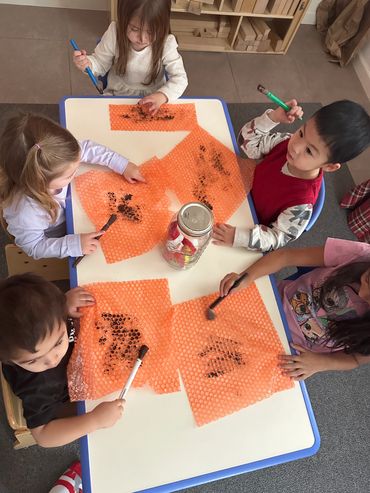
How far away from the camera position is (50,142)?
0.95 m

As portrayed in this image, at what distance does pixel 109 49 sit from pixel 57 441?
1293 millimetres

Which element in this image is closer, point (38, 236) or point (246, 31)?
point (38, 236)

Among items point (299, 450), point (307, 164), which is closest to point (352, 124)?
point (307, 164)

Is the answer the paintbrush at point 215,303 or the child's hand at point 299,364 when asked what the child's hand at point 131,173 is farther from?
the child's hand at point 299,364

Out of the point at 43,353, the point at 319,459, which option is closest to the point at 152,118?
the point at 43,353

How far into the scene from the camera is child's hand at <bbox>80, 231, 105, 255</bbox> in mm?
982

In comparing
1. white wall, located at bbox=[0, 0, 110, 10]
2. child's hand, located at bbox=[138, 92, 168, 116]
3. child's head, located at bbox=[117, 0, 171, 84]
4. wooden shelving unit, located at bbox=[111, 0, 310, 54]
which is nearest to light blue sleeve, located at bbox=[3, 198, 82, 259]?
child's hand, located at bbox=[138, 92, 168, 116]

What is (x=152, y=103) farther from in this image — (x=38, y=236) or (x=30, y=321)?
(x=30, y=321)

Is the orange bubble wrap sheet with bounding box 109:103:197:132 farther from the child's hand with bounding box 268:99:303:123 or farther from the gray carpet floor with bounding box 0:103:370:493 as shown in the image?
the gray carpet floor with bounding box 0:103:370:493

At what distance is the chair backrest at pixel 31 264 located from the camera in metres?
1.27

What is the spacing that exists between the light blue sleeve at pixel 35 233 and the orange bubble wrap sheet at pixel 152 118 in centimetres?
37

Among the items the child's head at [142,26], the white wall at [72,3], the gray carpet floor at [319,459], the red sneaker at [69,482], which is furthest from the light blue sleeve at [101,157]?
the white wall at [72,3]

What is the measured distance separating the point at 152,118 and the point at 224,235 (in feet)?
1.55

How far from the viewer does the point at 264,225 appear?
4.00 feet
